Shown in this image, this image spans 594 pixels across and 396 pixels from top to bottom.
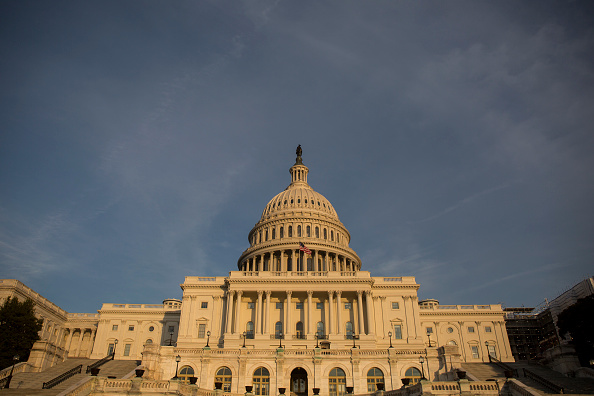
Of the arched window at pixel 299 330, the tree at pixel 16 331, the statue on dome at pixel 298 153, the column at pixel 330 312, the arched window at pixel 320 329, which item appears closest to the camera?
the tree at pixel 16 331

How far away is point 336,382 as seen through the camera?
159 feet

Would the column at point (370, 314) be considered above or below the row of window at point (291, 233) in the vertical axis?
below

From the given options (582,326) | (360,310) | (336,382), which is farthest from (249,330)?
(582,326)

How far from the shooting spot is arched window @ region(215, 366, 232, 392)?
161 feet

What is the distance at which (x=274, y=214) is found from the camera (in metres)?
109

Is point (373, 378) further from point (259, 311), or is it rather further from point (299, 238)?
point (299, 238)

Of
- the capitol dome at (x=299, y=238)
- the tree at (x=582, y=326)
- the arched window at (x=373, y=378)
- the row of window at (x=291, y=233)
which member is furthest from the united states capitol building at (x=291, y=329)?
the tree at (x=582, y=326)

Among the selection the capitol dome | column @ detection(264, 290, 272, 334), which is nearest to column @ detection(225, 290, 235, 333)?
column @ detection(264, 290, 272, 334)

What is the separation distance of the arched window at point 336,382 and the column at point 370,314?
77.8 feet

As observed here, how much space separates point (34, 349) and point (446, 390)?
49.7 m

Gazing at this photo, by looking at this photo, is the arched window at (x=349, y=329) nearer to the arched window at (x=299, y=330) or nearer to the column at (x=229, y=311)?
the arched window at (x=299, y=330)

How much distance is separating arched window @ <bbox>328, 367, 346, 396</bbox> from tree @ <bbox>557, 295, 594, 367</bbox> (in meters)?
27.3

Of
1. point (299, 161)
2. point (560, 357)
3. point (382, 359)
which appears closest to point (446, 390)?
point (382, 359)

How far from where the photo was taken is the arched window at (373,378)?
159 ft
